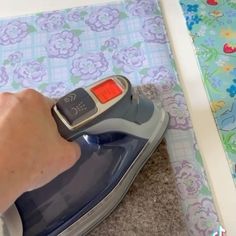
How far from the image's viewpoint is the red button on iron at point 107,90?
65 centimetres

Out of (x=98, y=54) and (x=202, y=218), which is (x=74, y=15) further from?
(x=202, y=218)

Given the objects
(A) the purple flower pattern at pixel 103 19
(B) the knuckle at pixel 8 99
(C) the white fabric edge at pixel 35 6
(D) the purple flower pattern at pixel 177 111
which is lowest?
(D) the purple flower pattern at pixel 177 111

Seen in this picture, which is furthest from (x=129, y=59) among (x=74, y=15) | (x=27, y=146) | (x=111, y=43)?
(x=27, y=146)

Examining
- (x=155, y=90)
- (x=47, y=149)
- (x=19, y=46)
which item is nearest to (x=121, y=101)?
(x=47, y=149)

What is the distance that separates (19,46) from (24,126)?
0.38 m

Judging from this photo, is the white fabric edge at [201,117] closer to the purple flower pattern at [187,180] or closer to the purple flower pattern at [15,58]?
the purple flower pattern at [187,180]

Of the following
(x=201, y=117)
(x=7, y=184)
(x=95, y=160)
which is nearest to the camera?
(x=7, y=184)

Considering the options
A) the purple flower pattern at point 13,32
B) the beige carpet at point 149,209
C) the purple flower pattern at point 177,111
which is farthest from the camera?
the purple flower pattern at point 13,32

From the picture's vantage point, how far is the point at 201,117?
0.85 meters

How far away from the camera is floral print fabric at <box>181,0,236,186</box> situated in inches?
32.7

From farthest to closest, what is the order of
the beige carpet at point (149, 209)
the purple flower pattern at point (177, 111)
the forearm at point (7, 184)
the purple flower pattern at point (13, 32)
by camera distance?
the purple flower pattern at point (13, 32) → the purple flower pattern at point (177, 111) → the beige carpet at point (149, 209) → the forearm at point (7, 184)

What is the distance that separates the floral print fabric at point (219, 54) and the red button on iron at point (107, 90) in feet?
0.80

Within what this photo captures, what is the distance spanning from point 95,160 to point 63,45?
0.29 metres

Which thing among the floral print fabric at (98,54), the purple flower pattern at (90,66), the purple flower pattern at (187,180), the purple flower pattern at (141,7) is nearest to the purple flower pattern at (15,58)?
the floral print fabric at (98,54)
